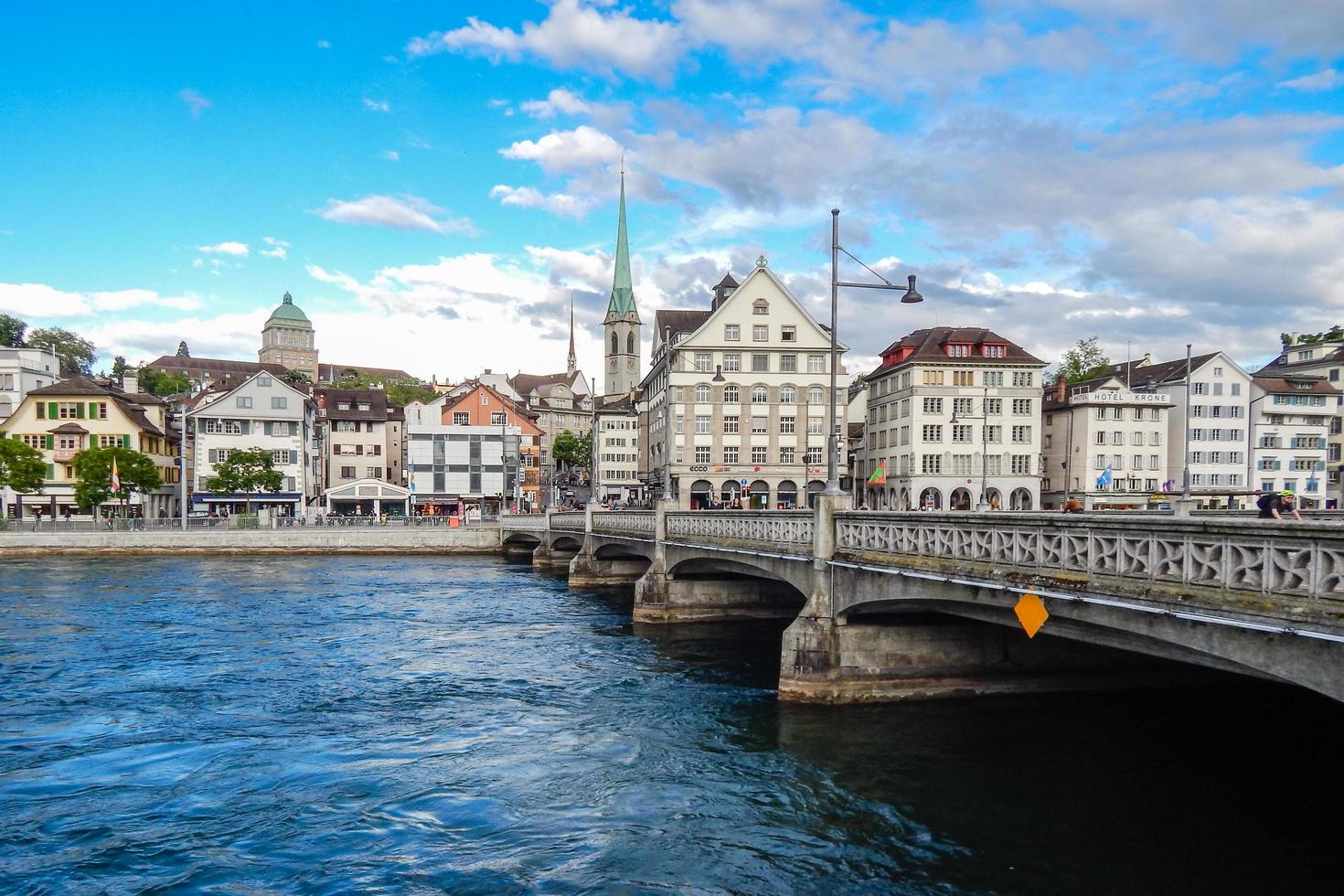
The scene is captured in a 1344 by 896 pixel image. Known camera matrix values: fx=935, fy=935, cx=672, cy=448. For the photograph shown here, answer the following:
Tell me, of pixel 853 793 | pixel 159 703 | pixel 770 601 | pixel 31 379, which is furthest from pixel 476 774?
pixel 31 379

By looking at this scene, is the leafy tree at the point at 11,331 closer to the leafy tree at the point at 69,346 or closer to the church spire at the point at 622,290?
the leafy tree at the point at 69,346

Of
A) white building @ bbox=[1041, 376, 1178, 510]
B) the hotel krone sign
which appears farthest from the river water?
the hotel krone sign

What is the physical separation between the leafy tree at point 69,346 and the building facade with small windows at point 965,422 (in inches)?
4148

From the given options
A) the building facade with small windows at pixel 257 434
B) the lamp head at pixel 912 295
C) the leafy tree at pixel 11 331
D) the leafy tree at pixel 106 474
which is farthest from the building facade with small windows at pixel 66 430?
the lamp head at pixel 912 295

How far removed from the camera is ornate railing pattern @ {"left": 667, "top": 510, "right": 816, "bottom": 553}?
23297 millimetres

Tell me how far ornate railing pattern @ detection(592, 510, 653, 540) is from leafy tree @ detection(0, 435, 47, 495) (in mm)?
50855

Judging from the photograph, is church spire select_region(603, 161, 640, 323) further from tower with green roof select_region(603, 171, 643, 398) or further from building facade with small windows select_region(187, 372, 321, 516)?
building facade with small windows select_region(187, 372, 321, 516)

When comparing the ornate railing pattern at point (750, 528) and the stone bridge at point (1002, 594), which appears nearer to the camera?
the stone bridge at point (1002, 594)

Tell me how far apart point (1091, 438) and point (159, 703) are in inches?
2934

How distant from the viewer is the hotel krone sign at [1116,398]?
78750mm

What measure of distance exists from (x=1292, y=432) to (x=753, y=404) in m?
49.3

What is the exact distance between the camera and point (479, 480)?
9475 cm

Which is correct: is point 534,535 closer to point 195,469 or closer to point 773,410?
point 773,410

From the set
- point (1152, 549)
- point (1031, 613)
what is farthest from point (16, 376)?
point (1152, 549)
